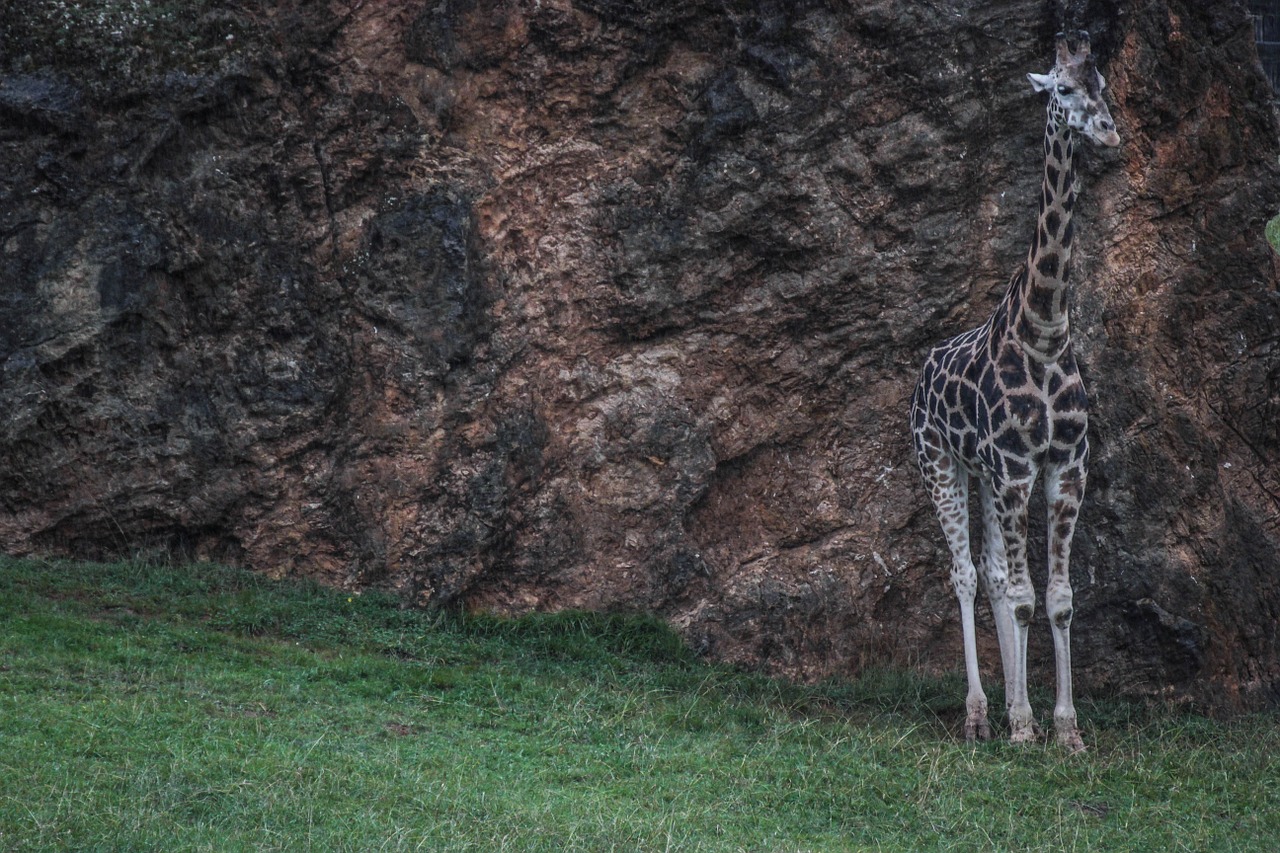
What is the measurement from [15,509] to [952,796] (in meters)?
6.54

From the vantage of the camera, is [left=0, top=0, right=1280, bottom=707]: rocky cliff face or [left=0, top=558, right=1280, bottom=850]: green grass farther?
[left=0, top=0, right=1280, bottom=707]: rocky cliff face

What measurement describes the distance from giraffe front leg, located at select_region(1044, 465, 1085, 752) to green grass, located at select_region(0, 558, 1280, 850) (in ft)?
1.00

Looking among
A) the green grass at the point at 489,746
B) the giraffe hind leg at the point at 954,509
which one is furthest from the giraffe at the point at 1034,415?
the green grass at the point at 489,746

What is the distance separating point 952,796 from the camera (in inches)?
303

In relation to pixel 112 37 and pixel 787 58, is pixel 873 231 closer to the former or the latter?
pixel 787 58

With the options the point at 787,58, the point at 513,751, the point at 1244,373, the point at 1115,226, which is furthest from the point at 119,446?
the point at 1244,373

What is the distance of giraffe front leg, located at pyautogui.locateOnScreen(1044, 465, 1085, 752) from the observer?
29.1 ft

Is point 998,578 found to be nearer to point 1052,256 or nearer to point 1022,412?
point 1022,412

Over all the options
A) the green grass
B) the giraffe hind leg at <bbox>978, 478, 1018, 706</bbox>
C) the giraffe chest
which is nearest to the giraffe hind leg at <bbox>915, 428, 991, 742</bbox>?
the giraffe hind leg at <bbox>978, 478, 1018, 706</bbox>

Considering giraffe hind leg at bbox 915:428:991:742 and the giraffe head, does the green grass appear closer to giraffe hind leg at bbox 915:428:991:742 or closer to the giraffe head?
giraffe hind leg at bbox 915:428:991:742

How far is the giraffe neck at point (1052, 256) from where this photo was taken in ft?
28.3

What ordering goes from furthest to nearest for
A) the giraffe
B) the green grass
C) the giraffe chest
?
the giraffe chest
the giraffe
the green grass

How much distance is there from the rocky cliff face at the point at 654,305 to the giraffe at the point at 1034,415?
138cm

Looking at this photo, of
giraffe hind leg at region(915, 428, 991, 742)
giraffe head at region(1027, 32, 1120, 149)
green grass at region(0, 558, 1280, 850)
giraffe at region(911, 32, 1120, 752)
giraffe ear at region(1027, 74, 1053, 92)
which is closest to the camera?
green grass at region(0, 558, 1280, 850)
